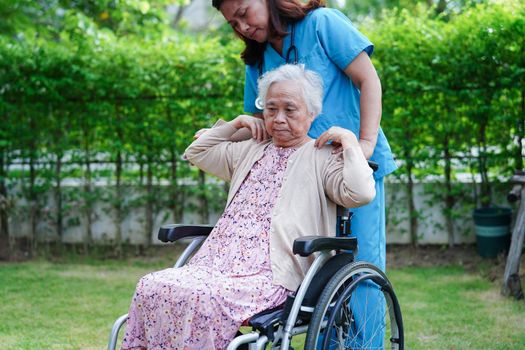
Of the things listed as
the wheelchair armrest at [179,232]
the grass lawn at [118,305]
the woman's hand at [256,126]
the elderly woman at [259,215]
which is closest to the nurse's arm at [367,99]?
the elderly woman at [259,215]

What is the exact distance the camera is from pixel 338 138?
8.36 feet

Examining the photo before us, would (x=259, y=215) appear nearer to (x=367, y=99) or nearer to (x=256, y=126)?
(x=256, y=126)

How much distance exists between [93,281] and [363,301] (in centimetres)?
291

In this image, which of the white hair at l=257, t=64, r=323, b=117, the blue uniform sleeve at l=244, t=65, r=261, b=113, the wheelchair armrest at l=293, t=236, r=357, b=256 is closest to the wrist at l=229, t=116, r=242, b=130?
the blue uniform sleeve at l=244, t=65, r=261, b=113

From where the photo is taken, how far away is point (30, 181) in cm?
604

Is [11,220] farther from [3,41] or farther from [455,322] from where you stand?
[455,322]

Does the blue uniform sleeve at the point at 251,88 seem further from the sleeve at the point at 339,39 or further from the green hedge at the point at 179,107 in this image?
the green hedge at the point at 179,107

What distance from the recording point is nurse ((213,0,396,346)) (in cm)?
264

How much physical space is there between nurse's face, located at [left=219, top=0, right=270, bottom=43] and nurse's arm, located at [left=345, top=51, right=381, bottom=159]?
0.33 meters

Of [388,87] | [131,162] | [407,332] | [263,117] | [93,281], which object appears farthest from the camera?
[131,162]

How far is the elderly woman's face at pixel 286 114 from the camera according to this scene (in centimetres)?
263

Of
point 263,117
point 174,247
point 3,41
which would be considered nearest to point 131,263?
point 174,247

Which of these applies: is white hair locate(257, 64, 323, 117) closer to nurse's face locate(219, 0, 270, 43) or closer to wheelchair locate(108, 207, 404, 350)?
nurse's face locate(219, 0, 270, 43)

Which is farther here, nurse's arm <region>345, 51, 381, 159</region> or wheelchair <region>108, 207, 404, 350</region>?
nurse's arm <region>345, 51, 381, 159</region>
